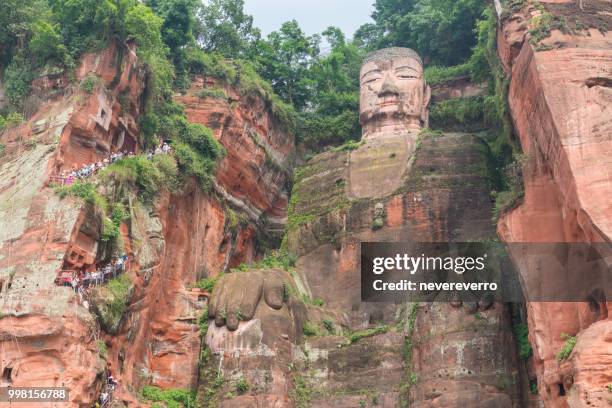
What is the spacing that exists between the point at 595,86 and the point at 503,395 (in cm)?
709

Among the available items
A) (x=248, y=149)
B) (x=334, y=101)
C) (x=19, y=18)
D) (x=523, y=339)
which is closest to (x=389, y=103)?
(x=334, y=101)

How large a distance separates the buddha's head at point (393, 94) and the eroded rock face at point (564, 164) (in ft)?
30.2

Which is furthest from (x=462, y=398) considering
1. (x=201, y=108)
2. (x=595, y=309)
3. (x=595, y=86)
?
(x=201, y=108)

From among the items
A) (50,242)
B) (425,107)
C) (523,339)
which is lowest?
(523,339)

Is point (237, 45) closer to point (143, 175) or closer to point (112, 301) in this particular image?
point (143, 175)

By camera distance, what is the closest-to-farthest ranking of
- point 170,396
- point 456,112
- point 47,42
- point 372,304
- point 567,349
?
point 567,349 → point 170,396 → point 47,42 → point 372,304 → point 456,112

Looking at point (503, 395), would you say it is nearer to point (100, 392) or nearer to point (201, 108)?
point (100, 392)

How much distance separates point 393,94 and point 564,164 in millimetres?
13817

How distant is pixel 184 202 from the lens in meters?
26.5

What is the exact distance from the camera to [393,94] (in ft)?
103

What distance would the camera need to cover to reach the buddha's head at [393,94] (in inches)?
1226

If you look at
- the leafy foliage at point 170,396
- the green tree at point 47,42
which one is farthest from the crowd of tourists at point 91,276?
the green tree at point 47,42

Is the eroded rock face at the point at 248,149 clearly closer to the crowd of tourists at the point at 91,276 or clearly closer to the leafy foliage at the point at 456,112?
the leafy foliage at the point at 456,112

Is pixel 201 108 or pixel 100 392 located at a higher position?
pixel 201 108
